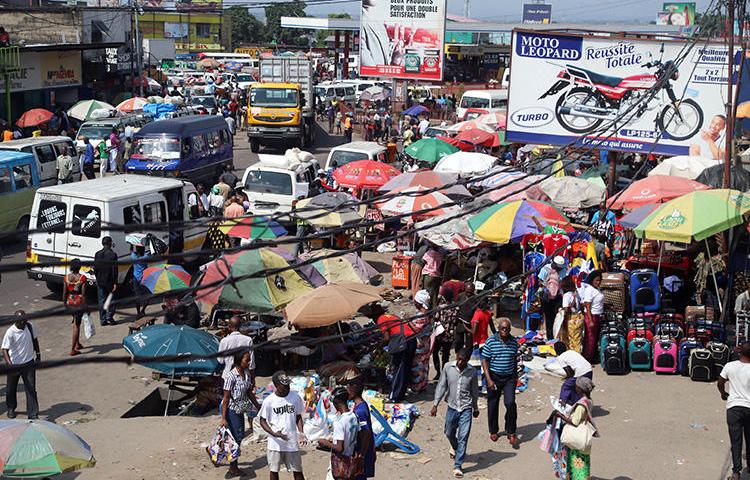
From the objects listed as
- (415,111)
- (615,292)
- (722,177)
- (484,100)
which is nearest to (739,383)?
(615,292)

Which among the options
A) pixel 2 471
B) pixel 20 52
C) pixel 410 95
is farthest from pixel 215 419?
pixel 410 95

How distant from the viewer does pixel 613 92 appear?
21.8m

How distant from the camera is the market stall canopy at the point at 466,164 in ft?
73.8

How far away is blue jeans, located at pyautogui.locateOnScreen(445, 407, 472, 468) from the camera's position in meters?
9.72

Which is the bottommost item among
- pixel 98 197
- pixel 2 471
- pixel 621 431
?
pixel 621 431

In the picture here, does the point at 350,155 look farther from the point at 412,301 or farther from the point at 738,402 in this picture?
the point at 738,402

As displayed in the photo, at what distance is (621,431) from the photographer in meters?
11.2

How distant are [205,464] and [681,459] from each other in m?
5.14

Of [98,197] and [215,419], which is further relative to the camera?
[98,197]

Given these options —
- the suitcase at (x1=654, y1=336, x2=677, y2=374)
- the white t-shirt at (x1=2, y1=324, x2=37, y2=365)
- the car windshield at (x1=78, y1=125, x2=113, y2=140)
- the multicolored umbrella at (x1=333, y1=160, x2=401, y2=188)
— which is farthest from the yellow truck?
the white t-shirt at (x1=2, y1=324, x2=37, y2=365)

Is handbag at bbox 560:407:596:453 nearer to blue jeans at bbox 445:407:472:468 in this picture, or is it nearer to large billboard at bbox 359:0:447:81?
blue jeans at bbox 445:407:472:468

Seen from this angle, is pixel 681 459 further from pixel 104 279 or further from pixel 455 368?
pixel 104 279

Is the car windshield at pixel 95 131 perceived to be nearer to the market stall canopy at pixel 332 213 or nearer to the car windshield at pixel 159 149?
the car windshield at pixel 159 149

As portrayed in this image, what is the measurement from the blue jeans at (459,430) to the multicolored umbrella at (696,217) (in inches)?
198
